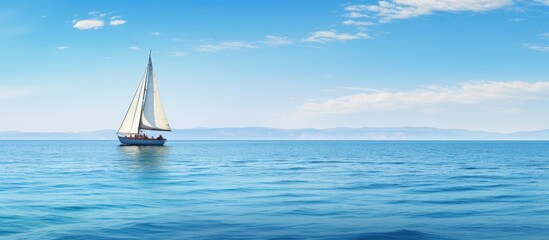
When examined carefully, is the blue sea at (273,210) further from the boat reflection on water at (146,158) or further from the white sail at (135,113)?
the white sail at (135,113)

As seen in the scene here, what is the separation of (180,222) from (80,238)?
4907 millimetres

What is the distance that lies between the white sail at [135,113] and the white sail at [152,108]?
4.65 ft

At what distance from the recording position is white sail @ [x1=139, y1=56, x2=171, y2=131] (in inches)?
5812

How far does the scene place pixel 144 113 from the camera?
147625 mm

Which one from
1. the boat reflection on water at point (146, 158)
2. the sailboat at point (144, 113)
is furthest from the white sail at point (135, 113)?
the boat reflection on water at point (146, 158)

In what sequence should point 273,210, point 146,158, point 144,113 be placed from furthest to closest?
point 144,113, point 146,158, point 273,210

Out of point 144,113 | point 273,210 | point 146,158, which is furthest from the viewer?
point 144,113

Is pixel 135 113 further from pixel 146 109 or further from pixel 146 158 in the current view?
pixel 146 158

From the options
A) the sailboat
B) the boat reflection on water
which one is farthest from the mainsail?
the boat reflection on water

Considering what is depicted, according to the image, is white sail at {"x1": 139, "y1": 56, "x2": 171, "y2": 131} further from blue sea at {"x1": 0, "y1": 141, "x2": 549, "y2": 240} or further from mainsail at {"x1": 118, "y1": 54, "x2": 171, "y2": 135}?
blue sea at {"x1": 0, "y1": 141, "x2": 549, "y2": 240}

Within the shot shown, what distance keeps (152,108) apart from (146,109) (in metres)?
1.70

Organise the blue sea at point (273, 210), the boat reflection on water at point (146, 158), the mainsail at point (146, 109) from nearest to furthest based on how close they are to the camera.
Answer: the blue sea at point (273, 210) < the boat reflection on water at point (146, 158) < the mainsail at point (146, 109)

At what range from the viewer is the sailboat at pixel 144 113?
484 ft

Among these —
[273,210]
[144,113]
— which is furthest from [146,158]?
[273,210]
